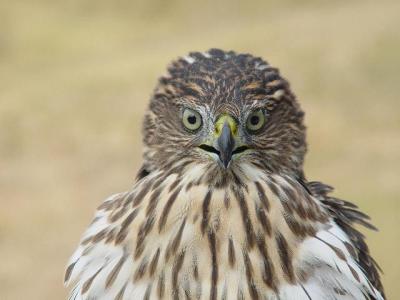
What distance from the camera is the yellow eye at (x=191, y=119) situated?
138 inches

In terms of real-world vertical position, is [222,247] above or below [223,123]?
below

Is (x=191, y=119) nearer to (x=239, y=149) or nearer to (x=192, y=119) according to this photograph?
(x=192, y=119)

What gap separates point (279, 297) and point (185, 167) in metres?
0.55

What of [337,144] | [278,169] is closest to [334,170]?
[337,144]

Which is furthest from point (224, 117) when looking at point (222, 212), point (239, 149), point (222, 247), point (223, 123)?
point (222, 247)

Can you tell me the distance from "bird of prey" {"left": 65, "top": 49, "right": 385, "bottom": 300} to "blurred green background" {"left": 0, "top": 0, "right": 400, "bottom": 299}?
655cm

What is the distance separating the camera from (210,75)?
3514 mm

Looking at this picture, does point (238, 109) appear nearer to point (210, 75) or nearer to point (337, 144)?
point (210, 75)

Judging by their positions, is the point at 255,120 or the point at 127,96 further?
the point at 127,96

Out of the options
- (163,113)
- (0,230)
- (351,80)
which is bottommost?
(0,230)

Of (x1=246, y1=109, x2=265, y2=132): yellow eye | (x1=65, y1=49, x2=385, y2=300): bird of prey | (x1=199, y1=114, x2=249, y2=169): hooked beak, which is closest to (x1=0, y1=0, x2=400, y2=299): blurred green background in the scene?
(x1=65, y1=49, x2=385, y2=300): bird of prey

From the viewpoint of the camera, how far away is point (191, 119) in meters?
3.54

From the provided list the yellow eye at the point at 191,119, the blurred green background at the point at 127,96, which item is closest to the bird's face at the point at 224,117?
the yellow eye at the point at 191,119

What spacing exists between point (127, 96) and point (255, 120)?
42.6 ft
